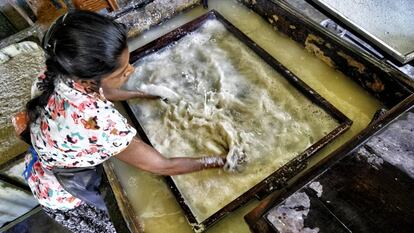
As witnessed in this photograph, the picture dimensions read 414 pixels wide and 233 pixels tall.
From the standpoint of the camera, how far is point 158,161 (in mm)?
1700

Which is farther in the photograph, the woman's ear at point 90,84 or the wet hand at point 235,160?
the wet hand at point 235,160

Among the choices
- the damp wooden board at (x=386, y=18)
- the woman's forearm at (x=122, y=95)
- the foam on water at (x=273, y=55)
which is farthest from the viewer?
the damp wooden board at (x=386, y=18)

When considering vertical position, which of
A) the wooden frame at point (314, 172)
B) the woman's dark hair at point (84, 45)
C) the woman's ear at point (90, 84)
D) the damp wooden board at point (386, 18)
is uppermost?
the woman's dark hair at point (84, 45)

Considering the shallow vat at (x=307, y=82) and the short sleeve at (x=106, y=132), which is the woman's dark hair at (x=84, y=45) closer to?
the short sleeve at (x=106, y=132)

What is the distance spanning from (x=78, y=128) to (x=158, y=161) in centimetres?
46

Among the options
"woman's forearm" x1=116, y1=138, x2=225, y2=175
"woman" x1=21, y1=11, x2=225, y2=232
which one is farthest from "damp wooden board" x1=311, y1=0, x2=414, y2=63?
"woman" x1=21, y1=11, x2=225, y2=232

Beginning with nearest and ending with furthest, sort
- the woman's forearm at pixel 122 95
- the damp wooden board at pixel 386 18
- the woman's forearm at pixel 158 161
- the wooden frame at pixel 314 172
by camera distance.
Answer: the wooden frame at pixel 314 172, the woman's forearm at pixel 158 161, the woman's forearm at pixel 122 95, the damp wooden board at pixel 386 18

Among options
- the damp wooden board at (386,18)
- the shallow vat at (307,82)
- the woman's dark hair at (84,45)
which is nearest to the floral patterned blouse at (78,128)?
the woman's dark hair at (84,45)

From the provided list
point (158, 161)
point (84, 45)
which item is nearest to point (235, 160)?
point (158, 161)

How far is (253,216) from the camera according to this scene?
1389mm

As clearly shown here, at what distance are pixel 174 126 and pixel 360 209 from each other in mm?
1298

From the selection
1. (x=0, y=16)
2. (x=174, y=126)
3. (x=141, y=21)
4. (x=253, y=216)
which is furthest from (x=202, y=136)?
(x=0, y=16)

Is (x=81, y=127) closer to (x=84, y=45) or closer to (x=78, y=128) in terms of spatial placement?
(x=78, y=128)

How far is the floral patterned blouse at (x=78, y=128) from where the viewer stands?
1.42 metres
